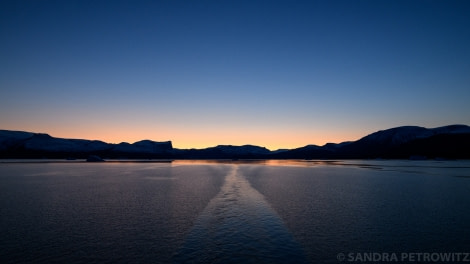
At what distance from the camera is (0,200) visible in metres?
22.0

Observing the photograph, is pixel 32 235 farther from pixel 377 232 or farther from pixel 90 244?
pixel 377 232

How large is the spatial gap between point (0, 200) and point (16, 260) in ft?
Result: 55.6

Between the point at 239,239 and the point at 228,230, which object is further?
the point at 228,230

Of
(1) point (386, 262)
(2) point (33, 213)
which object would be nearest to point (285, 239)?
(1) point (386, 262)

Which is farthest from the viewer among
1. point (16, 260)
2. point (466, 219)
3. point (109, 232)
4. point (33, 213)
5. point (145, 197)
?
point (145, 197)

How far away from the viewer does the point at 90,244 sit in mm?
11352

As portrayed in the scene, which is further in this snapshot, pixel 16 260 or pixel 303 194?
pixel 303 194

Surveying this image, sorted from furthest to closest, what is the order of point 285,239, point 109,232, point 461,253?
point 109,232 → point 285,239 → point 461,253

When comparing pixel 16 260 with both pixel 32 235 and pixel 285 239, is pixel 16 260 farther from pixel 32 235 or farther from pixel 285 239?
pixel 285 239

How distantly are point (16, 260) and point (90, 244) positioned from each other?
2460mm

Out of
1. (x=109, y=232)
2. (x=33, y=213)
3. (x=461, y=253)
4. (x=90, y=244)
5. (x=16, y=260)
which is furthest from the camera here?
(x=33, y=213)

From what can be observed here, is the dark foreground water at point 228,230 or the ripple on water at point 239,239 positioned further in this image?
the dark foreground water at point 228,230

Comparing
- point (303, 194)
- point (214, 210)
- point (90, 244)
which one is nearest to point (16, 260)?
point (90, 244)

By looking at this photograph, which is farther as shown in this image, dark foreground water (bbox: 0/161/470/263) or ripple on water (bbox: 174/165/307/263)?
dark foreground water (bbox: 0/161/470/263)
